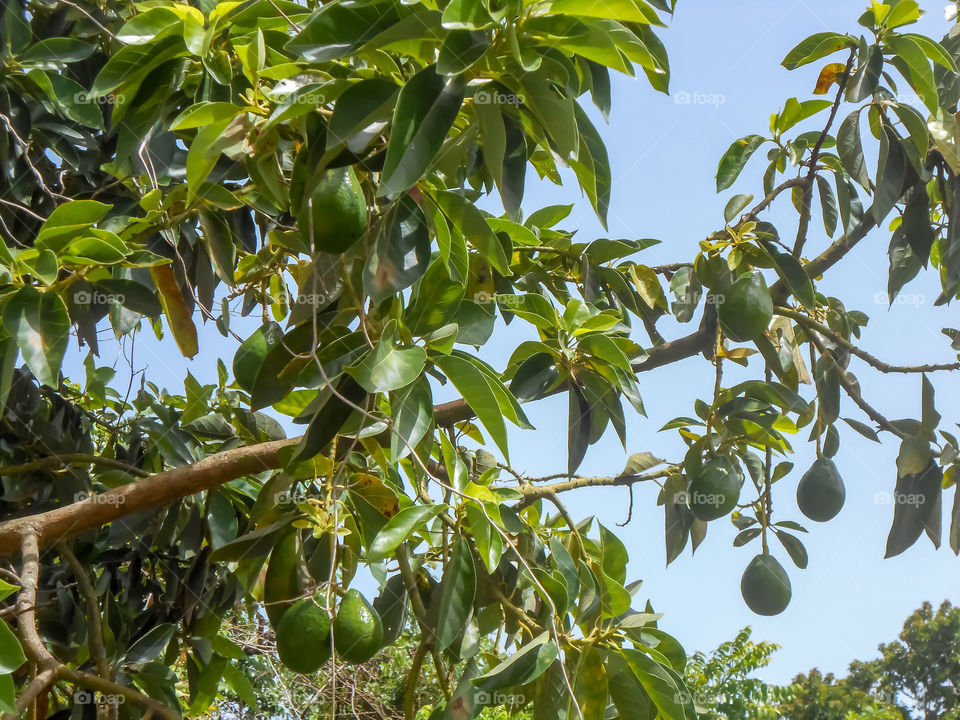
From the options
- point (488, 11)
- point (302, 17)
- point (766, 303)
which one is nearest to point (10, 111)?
point (302, 17)

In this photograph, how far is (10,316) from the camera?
1.19 metres

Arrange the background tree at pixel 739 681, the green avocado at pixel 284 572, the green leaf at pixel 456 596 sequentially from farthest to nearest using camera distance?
the background tree at pixel 739 681, the green avocado at pixel 284 572, the green leaf at pixel 456 596

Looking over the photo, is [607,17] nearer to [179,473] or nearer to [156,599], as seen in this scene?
[179,473]

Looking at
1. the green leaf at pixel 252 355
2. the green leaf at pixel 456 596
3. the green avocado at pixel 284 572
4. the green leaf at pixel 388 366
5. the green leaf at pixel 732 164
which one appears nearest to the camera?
the green leaf at pixel 388 366

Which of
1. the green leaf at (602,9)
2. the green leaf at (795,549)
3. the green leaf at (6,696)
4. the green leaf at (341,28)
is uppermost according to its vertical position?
the green leaf at (795,549)

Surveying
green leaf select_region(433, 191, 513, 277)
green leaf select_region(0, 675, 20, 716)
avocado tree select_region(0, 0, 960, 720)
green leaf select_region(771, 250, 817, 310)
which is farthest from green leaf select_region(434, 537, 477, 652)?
green leaf select_region(771, 250, 817, 310)

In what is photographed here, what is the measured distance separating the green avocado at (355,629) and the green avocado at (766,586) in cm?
89

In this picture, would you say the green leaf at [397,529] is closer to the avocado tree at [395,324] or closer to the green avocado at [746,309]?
the avocado tree at [395,324]

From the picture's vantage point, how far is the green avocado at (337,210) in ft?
3.27

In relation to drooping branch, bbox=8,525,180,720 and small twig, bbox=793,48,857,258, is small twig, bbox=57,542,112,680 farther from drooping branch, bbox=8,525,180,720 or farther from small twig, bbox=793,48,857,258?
small twig, bbox=793,48,857,258

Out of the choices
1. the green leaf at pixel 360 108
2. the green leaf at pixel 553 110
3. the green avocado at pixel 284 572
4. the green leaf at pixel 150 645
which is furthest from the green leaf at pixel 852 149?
the green leaf at pixel 150 645

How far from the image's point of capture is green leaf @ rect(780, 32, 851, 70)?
1.54 metres

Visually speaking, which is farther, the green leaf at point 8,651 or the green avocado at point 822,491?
the green avocado at point 822,491

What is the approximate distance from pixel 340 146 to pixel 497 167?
0.18 m
